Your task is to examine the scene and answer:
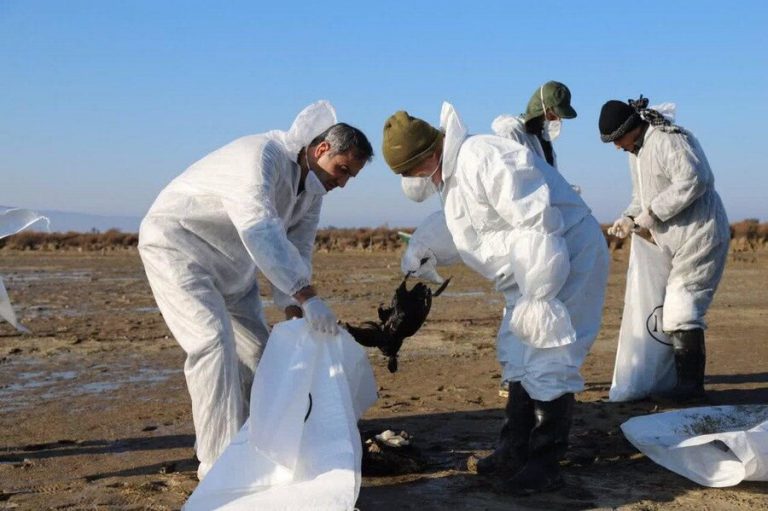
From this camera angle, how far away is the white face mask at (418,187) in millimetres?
4652

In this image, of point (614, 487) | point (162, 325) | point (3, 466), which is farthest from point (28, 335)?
point (614, 487)

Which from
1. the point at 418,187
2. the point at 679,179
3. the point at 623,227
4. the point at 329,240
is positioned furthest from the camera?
the point at 329,240

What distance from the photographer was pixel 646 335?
263 inches

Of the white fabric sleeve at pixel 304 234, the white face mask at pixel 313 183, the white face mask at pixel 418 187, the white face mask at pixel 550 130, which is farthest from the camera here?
the white face mask at pixel 550 130

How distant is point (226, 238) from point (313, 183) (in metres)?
0.54

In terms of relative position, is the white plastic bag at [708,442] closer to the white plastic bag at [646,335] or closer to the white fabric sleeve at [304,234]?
the white plastic bag at [646,335]

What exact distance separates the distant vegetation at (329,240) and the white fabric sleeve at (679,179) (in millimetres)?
19038

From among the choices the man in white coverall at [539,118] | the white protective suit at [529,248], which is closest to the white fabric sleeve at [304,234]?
the white protective suit at [529,248]

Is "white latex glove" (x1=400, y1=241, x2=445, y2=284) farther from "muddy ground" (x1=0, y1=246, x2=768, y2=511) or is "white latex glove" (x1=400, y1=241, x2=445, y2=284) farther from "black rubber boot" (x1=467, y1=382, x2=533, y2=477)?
"muddy ground" (x1=0, y1=246, x2=768, y2=511)

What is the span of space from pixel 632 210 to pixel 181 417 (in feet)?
11.6

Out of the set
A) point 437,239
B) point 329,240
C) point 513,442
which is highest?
point 437,239

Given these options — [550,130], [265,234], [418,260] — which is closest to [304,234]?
[418,260]

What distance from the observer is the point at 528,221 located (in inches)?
165

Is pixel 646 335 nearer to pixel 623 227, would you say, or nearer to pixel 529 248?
pixel 623 227
